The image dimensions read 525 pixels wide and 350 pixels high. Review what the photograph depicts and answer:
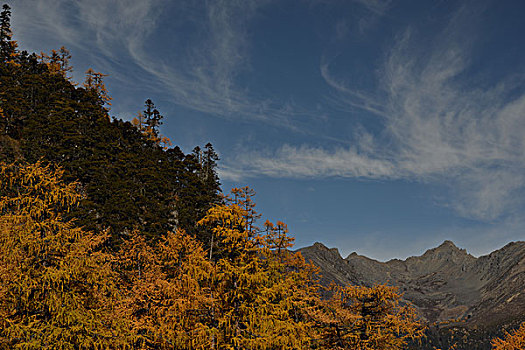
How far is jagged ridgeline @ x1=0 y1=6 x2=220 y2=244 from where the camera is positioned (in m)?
41.2

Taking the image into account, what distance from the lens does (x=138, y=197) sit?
158 ft

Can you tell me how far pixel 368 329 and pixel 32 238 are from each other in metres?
20.5

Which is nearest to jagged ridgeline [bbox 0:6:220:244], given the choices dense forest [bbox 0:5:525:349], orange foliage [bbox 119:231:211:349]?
dense forest [bbox 0:5:525:349]

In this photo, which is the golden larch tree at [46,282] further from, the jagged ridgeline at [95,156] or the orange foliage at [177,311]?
the jagged ridgeline at [95,156]

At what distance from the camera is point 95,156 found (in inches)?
1820

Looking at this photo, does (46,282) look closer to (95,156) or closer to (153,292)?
(153,292)

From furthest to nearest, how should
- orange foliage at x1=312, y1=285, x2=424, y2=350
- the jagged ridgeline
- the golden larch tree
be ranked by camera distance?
1. the jagged ridgeline
2. orange foliage at x1=312, y1=285, x2=424, y2=350
3. the golden larch tree

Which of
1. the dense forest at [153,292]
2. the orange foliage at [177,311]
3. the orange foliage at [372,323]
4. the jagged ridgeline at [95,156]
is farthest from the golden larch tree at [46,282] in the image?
the jagged ridgeline at [95,156]

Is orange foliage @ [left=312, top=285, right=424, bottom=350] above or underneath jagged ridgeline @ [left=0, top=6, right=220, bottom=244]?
underneath

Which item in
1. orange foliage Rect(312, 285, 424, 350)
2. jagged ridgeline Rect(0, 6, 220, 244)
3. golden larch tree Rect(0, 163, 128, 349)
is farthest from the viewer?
jagged ridgeline Rect(0, 6, 220, 244)

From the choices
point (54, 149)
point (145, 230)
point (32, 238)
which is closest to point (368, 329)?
point (32, 238)

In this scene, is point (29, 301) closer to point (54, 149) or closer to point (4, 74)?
point (54, 149)

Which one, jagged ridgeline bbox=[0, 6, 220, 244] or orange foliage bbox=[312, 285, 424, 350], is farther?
jagged ridgeline bbox=[0, 6, 220, 244]

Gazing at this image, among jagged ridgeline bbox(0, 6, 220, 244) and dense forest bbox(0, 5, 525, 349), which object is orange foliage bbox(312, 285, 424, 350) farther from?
jagged ridgeline bbox(0, 6, 220, 244)
